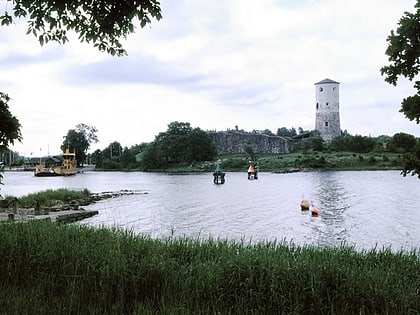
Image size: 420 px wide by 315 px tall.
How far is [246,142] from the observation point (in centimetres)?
11031

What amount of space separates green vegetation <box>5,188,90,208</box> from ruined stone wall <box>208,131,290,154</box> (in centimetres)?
7732

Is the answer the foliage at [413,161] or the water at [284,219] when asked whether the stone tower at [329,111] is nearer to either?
the water at [284,219]

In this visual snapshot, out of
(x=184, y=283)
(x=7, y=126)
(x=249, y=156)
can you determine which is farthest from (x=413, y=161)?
(x=249, y=156)

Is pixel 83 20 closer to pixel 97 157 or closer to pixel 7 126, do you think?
pixel 7 126

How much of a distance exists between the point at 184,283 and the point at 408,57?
4554 mm

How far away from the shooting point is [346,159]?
78688 millimetres

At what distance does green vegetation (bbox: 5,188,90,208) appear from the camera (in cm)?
2627

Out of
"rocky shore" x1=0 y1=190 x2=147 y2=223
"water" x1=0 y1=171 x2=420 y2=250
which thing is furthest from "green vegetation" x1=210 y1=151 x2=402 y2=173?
"rocky shore" x1=0 y1=190 x2=147 y2=223

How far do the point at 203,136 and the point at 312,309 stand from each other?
9849 centimetres

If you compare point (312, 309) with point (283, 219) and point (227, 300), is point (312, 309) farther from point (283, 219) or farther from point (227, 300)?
point (283, 219)

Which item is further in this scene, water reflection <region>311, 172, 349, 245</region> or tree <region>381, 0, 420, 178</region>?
water reflection <region>311, 172, 349, 245</region>

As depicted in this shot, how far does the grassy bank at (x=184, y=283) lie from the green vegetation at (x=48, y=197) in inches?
752

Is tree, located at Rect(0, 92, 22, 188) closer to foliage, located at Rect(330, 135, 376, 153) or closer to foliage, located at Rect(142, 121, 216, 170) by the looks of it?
foliage, located at Rect(330, 135, 376, 153)

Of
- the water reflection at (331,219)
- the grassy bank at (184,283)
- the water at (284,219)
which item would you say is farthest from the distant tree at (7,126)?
the water reflection at (331,219)
